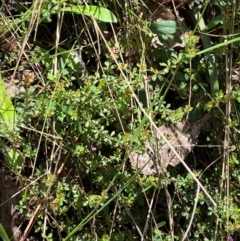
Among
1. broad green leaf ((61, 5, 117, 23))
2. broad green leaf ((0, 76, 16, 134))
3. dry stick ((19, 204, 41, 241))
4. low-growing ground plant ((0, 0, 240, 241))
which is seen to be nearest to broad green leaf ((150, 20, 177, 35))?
low-growing ground plant ((0, 0, 240, 241))

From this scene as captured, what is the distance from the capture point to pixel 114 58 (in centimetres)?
130

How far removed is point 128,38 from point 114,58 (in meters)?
0.13

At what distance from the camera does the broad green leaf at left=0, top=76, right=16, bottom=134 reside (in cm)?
123

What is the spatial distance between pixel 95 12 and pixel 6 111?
33 centimetres

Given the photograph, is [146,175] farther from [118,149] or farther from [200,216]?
[200,216]

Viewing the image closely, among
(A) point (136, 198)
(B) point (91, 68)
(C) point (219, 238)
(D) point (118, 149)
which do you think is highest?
(B) point (91, 68)

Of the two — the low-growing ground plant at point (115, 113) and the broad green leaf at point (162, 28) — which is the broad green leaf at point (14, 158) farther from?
the broad green leaf at point (162, 28)

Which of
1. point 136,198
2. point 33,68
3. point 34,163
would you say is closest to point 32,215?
point 34,163

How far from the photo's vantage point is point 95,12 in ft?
4.53

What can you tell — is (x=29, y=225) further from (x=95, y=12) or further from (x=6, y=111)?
(x=95, y=12)

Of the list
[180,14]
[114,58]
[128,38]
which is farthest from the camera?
[180,14]

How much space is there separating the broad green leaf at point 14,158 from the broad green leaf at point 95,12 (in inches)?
14.0

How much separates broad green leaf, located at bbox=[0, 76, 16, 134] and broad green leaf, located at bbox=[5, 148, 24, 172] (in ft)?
0.28

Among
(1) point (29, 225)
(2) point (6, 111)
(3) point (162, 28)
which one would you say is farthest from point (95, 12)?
(1) point (29, 225)
